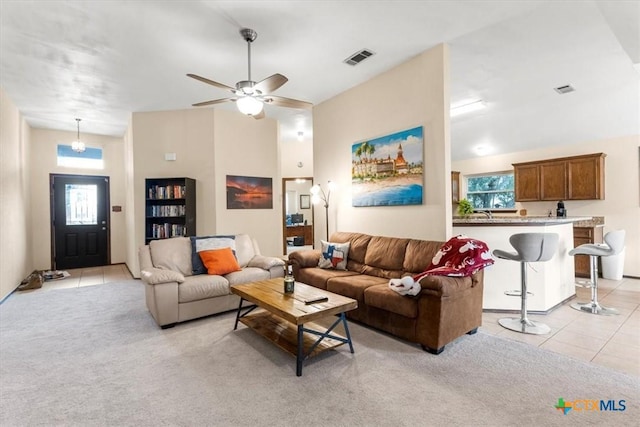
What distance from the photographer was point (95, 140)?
695cm

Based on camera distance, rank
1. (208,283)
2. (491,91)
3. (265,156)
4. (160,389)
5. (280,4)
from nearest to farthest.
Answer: (160,389)
(280,4)
(208,283)
(491,91)
(265,156)

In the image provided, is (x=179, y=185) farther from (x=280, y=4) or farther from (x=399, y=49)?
(x=399, y=49)

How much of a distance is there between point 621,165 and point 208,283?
696 cm

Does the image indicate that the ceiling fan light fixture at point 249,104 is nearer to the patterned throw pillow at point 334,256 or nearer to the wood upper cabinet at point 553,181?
the patterned throw pillow at point 334,256

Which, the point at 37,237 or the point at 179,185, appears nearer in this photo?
the point at 179,185

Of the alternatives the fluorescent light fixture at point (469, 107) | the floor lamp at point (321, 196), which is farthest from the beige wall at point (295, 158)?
the fluorescent light fixture at point (469, 107)

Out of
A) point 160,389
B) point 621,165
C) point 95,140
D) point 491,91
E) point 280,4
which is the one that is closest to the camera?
point 160,389

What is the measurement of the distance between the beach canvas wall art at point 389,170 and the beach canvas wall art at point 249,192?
2.04m

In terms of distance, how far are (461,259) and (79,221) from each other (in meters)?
7.69

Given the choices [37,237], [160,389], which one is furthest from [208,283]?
[37,237]

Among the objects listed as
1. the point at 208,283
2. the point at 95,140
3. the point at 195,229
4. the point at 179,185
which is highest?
the point at 95,140

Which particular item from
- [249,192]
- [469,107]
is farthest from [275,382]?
[469,107]

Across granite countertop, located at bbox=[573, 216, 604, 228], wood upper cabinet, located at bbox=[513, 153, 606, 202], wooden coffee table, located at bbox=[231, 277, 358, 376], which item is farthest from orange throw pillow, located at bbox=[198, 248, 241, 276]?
wood upper cabinet, located at bbox=[513, 153, 606, 202]

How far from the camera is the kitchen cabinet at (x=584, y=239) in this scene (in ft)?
17.3
